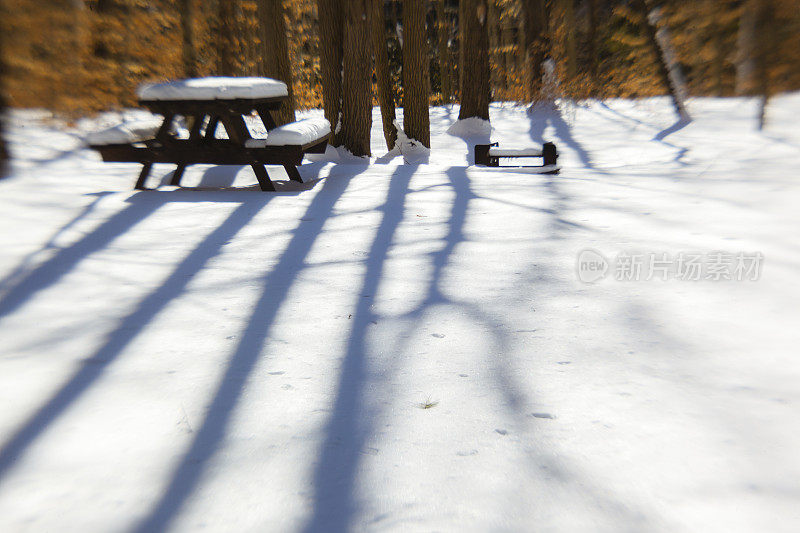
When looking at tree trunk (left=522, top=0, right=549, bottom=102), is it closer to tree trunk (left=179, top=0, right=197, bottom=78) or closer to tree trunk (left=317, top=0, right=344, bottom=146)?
tree trunk (left=317, top=0, right=344, bottom=146)

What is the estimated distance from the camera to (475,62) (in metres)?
12.8

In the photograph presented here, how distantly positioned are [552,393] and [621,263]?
1462 millimetres

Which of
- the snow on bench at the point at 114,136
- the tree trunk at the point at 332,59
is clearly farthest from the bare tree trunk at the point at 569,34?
the snow on bench at the point at 114,136

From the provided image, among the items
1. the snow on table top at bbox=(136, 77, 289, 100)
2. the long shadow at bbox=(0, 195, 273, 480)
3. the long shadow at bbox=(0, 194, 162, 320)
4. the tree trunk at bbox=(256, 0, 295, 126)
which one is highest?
the tree trunk at bbox=(256, 0, 295, 126)

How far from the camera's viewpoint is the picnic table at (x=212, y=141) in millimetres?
5238

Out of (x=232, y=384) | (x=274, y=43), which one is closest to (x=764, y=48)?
(x=274, y=43)

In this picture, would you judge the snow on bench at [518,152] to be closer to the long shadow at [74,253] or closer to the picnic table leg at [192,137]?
the picnic table leg at [192,137]

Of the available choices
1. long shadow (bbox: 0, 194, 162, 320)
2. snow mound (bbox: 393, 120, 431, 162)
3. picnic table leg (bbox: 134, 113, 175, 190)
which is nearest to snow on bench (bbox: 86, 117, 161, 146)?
picnic table leg (bbox: 134, 113, 175, 190)

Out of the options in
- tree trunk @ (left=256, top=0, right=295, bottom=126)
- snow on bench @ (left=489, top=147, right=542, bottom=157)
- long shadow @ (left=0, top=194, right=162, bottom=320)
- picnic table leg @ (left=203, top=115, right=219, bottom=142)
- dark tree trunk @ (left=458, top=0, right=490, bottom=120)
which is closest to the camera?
long shadow @ (left=0, top=194, right=162, bottom=320)

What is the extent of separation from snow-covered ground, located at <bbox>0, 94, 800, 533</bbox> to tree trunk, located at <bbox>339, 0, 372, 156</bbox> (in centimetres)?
354

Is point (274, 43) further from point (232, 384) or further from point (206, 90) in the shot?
point (232, 384)

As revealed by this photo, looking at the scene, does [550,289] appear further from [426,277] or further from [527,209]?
[527,209]

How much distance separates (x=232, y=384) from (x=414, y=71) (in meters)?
8.33

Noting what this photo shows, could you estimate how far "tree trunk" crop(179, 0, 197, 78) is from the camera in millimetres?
10398
